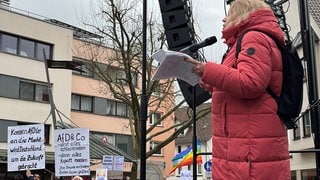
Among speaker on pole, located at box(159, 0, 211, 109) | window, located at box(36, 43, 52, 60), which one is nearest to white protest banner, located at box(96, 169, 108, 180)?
speaker on pole, located at box(159, 0, 211, 109)

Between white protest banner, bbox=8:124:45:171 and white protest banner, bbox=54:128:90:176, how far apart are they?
1.60 feet

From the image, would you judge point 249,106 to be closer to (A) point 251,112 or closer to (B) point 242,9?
(A) point 251,112

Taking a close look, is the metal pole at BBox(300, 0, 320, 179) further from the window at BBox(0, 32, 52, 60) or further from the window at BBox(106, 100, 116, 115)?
the window at BBox(106, 100, 116, 115)

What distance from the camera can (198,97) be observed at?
5.64 meters

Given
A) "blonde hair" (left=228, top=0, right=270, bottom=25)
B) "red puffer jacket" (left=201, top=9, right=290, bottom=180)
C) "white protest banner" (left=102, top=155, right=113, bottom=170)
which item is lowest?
"red puffer jacket" (left=201, top=9, right=290, bottom=180)

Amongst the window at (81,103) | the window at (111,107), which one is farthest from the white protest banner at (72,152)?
the window at (111,107)

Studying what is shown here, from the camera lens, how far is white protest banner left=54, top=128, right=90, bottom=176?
9.75 metres

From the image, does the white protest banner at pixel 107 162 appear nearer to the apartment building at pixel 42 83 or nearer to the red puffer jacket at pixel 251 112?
the apartment building at pixel 42 83

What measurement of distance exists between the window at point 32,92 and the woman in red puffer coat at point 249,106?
29834 mm

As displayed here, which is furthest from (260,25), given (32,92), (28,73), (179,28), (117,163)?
(32,92)

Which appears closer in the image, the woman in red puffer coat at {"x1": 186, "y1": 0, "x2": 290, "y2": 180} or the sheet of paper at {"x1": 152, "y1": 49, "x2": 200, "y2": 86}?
the woman in red puffer coat at {"x1": 186, "y1": 0, "x2": 290, "y2": 180}

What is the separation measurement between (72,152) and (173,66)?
7.30m

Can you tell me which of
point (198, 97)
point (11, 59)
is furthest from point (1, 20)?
point (198, 97)

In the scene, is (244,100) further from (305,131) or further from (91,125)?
(91,125)
